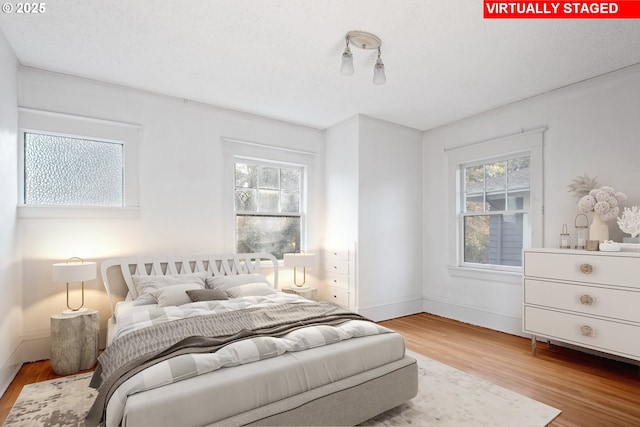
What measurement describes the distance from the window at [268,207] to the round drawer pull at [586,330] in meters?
3.33

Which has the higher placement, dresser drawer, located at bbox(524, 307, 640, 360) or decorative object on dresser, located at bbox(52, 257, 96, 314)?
decorative object on dresser, located at bbox(52, 257, 96, 314)

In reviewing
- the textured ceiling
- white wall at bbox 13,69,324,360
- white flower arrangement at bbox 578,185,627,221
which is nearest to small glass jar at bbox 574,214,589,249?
white flower arrangement at bbox 578,185,627,221

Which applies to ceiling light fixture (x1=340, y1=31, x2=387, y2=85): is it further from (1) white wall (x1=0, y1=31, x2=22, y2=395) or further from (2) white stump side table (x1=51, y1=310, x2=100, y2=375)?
(2) white stump side table (x1=51, y1=310, x2=100, y2=375)

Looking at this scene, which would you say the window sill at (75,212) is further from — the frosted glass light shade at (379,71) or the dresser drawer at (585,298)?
the dresser drawer at (585,298)

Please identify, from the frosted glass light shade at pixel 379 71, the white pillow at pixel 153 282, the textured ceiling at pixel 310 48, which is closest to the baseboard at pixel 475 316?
the textured ceiling at pixel 310 48

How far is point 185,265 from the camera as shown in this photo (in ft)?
12.6

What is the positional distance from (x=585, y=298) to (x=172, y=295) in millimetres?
3680

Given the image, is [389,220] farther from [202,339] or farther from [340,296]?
[202,339]

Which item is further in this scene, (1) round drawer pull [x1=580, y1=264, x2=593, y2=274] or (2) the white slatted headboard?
(2) the white slatted headboard

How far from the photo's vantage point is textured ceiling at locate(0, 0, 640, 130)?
7.86 ft

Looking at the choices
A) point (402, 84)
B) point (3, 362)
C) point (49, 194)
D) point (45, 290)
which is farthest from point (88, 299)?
point (402, 84)

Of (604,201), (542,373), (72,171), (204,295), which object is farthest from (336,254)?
(72,171)

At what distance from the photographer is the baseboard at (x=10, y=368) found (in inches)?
102

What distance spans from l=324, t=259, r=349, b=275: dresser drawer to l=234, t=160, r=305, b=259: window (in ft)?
1.66
